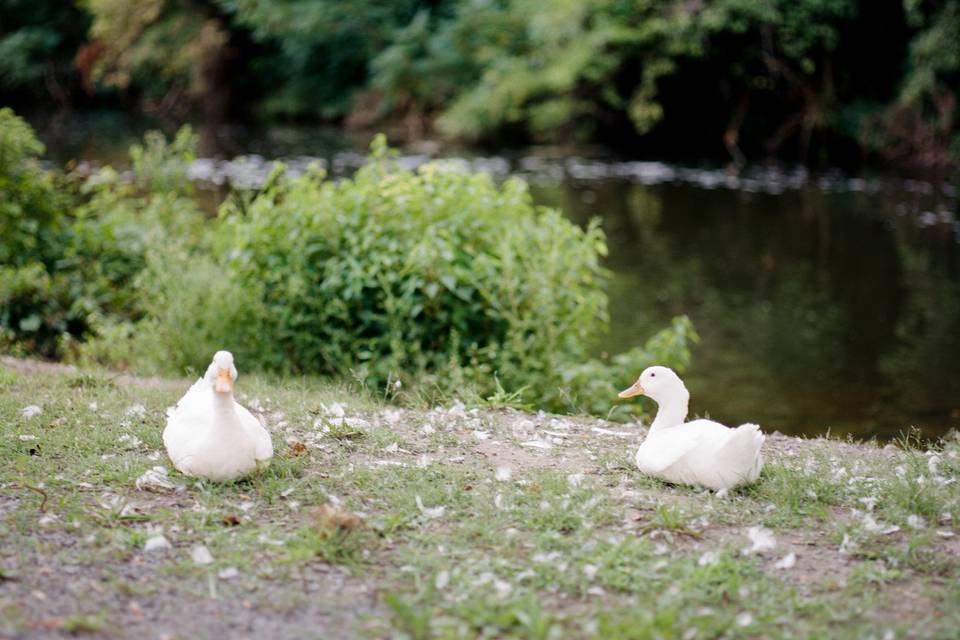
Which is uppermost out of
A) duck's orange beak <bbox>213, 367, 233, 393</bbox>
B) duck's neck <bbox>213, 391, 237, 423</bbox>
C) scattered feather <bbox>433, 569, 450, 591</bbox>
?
duck's orange beak <bbox>213, 367, 233, 393</bbox>

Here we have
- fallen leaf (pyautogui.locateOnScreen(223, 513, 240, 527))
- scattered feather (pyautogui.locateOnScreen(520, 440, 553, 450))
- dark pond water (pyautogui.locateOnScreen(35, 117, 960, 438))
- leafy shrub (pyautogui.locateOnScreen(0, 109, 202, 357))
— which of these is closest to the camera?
fallen leaf (pyautogui.locateOnScreen(223, 513, 240, 527))

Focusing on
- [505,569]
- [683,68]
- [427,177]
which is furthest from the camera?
[683,68]

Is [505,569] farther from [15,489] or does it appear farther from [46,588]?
[15,489]

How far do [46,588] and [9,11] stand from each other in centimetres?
4560

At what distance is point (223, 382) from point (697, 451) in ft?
7.69

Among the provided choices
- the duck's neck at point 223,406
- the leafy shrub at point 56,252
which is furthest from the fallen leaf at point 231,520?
the leafy shrub at point 56,252

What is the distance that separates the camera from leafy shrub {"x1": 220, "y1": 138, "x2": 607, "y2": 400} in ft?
24.9

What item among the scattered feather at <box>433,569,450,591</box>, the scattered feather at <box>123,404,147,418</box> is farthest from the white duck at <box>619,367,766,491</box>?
the scattered feather at <box>123,404,147,418</box>

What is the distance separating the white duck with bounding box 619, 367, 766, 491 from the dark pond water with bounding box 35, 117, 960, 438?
3357 millimetres

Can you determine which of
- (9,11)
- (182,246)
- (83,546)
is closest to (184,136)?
(182,246)

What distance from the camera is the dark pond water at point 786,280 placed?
9.72 m

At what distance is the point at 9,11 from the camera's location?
42.2m

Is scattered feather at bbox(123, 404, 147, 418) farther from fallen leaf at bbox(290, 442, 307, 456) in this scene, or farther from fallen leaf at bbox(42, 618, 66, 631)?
fallen leaf at bbox(42, 618, 66, 631)

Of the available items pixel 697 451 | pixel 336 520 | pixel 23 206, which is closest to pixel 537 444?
pixel 697 451
